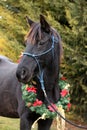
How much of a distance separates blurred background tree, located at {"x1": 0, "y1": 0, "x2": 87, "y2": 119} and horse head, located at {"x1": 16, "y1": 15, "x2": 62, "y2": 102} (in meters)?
3.83

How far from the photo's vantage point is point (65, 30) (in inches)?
352

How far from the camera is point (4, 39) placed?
984cm

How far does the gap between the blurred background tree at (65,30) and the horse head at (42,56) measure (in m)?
3.83

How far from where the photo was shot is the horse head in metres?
4.28

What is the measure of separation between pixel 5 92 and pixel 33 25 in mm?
1323

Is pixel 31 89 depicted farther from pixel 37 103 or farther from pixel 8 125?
pixel 8 125

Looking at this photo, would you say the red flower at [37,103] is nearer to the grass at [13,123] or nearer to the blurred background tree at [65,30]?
the grass at [13,123]

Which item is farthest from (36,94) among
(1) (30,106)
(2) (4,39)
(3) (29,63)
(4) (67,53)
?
(2) (4,39)

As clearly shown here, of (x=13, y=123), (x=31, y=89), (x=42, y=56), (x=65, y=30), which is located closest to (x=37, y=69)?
(x=42, y=56)

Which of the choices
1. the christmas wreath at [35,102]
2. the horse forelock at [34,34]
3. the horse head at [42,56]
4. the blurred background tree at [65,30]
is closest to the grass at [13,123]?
the blurred background tree at [65,30]

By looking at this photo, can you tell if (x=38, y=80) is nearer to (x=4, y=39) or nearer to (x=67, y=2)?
(x=67, y=2)

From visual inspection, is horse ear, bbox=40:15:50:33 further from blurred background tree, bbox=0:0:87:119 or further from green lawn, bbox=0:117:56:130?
blurred background tree, bbox=0:0:87:119

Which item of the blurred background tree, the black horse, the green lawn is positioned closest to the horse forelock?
the black horse

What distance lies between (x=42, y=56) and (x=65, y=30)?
183 inches
